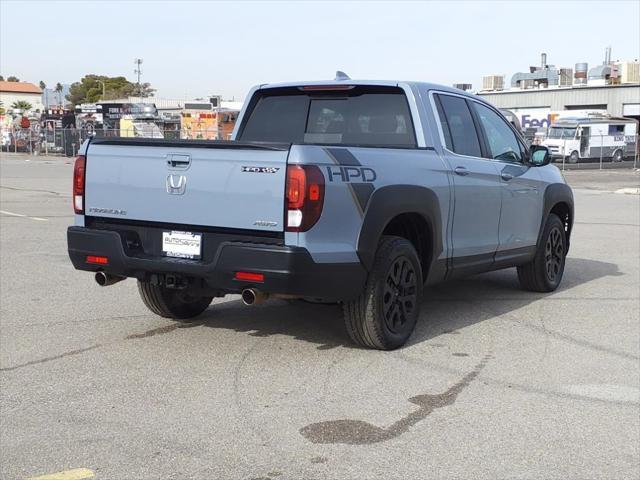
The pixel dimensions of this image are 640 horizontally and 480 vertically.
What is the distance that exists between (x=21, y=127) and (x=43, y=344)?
6057 centimetres

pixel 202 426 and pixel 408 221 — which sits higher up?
pixel 408 221

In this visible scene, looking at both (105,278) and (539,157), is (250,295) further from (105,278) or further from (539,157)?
(539,157)

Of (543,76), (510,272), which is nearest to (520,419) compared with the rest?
(510,272)

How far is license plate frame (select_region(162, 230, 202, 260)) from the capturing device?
18.2ft

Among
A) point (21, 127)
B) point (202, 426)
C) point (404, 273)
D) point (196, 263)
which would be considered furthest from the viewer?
point (21, 127)

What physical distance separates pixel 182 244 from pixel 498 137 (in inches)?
139

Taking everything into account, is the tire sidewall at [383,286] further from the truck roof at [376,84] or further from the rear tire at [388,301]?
the truck roof at [376,84]

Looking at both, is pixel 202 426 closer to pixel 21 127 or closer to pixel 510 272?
pixel 510 272

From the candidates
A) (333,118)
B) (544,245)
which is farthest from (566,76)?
(333,118)

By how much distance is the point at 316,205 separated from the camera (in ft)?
17.1

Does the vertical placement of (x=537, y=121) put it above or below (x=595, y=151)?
above

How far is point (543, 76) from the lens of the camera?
76.1 meters

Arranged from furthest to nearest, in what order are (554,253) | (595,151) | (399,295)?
(595,151) → (554,253) → (399,295)

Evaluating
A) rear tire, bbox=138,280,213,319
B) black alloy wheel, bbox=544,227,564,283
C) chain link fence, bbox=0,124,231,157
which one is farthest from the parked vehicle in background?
rear tire, bbox=138,280,213,319
